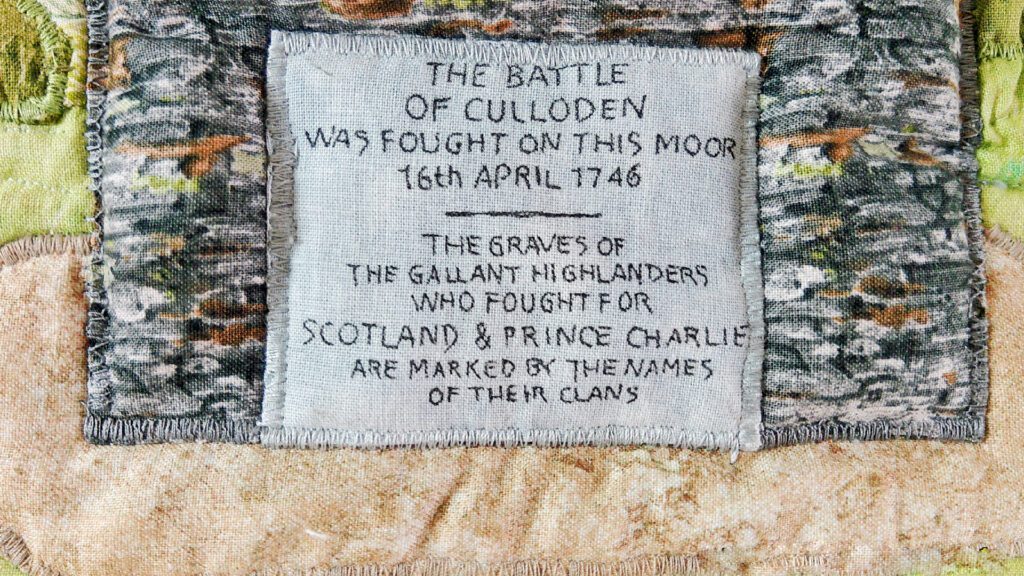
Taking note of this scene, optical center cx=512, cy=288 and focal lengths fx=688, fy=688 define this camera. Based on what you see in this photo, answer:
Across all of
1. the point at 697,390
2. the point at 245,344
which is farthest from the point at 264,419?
the point at 697,390

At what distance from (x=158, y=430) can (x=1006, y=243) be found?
127 cm

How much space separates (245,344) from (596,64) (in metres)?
0.62

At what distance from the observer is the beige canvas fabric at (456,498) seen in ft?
3.04

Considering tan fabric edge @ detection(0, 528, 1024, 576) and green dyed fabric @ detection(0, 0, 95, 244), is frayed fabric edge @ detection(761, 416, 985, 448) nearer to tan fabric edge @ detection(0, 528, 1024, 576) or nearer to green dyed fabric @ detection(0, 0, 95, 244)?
tan fabric edge @ detection(0, 528, 1024, 576)

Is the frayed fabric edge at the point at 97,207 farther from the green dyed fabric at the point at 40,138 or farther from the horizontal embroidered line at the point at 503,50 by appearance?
the horizontal embroidered line at the point at 503,50

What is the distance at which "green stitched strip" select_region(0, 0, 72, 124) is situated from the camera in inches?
38.5

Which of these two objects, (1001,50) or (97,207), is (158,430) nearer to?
(97,207)

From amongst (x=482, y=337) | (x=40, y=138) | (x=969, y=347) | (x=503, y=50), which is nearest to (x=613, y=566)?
(x=482, y=337)

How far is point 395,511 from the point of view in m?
0.95

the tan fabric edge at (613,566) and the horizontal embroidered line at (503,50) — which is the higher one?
the horizontal embroidered line at (503,50)

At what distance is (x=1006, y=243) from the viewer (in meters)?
1.04

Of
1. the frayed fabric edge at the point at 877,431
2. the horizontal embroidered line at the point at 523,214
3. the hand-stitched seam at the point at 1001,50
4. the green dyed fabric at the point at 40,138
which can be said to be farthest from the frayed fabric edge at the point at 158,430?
the hand-stitched seam at the point at 1001,50

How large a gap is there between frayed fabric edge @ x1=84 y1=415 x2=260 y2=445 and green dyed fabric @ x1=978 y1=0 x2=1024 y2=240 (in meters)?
1.14

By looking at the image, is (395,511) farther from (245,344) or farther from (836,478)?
(836,478)
